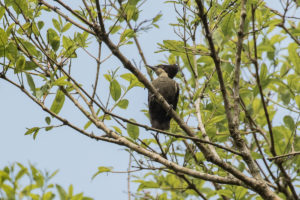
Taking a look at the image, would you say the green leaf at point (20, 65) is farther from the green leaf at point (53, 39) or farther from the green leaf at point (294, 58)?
the green leaf at point (294, 58)

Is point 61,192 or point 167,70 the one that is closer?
point 61,192

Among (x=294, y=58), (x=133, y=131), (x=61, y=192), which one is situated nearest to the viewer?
(x=61, y=192)

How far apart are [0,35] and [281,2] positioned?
187 centimetres

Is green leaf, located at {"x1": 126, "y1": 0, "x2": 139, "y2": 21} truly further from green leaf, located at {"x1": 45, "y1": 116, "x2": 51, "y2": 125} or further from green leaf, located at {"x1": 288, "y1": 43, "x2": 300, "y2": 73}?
green leaf, located at {"x1": 288, "y1": 43, "x2": 300, "y2": 73}

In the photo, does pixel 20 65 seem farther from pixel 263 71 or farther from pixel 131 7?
pixel 263 71

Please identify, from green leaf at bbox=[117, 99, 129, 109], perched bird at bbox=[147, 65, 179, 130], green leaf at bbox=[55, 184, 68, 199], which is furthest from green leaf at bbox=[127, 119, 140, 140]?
perched bird at bbox=[147, 65, 179, 130]

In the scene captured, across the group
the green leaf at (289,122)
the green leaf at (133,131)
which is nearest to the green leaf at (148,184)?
the green leaf at (133,131)

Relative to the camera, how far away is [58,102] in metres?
2.82

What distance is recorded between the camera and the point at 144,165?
3.03 m

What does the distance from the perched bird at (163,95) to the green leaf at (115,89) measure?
1.67 m

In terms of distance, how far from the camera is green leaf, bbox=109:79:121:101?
3.01m

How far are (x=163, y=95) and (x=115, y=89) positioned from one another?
2.47 meters

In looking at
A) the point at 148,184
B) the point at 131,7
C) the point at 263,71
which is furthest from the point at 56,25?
the point at 263,71

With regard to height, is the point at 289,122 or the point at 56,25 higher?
the point at 56,25
